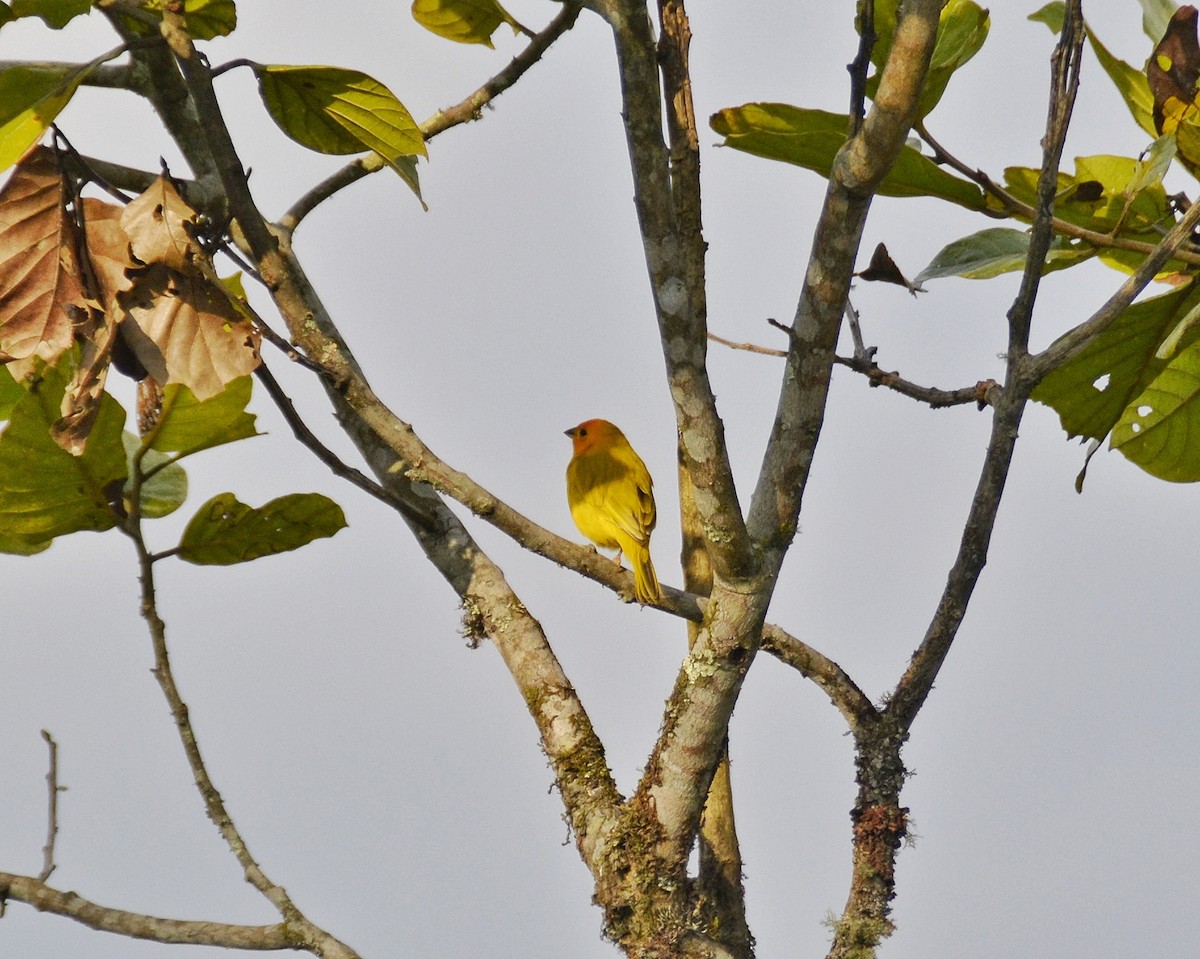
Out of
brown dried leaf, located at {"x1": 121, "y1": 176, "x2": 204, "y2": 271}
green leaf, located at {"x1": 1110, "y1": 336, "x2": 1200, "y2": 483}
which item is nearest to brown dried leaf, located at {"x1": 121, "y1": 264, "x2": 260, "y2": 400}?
brown dried leaf, located at {"x1": 121, "y1": 176, "x2": 204, "y2": 271}

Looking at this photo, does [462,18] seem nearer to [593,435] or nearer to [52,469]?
[52,469]

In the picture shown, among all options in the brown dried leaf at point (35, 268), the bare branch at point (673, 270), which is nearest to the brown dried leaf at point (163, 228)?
the brown dried leaf at point (35, 268)

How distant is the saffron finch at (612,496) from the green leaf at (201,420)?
8.45 ft

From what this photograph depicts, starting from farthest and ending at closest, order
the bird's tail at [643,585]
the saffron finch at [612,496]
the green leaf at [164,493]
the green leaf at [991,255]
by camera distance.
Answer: the saffron finch at [612,496]
the bird's tail at [643,585]
the green leaf at [164,493]
the green leaf at [991,255]

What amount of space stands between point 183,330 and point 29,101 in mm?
488

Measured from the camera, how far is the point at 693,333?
2.45m

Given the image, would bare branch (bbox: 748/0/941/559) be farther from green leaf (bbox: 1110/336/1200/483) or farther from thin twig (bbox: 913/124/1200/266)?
green leaf (bbox: 1110/336/1200/483)

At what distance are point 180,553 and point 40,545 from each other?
0.39 m

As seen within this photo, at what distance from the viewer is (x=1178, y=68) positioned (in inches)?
105

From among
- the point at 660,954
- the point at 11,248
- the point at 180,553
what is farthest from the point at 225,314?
the point at 660,954

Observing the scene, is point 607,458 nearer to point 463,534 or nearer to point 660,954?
point 463,534

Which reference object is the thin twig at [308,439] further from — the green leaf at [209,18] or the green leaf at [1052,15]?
the green leaf at [1052,15]

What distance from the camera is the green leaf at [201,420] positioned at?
249 centimetres

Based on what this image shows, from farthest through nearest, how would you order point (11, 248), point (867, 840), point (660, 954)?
point (867, 840)
point (660, 954)
point (11, 248)
